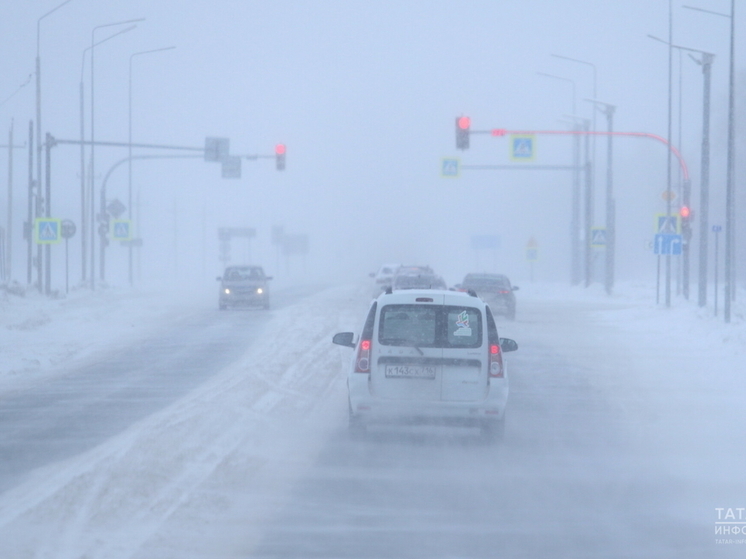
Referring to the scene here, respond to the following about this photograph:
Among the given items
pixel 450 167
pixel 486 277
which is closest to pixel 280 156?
pixel 486 277

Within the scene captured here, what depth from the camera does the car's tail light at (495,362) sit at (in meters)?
11.4

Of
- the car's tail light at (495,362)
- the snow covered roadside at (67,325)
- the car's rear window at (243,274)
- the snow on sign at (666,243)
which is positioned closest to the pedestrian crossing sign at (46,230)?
the snow covered roadside at (67,325)

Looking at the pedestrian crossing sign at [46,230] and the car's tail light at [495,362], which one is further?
the pedestrian crossing sign at [46,230]

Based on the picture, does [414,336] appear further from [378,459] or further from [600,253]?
[600,253]

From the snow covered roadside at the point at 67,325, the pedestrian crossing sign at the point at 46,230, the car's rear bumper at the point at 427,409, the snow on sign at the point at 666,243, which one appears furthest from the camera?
the pedestrian crossing sign at the point at 46,230

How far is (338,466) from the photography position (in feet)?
33.2

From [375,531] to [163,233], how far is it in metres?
196

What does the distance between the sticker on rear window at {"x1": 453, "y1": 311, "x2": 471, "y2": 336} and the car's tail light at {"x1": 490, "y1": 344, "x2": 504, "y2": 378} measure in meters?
0.33

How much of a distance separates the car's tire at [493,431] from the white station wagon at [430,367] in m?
0.01

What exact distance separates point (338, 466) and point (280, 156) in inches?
1079

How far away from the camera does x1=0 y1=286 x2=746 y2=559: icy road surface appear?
7355mm

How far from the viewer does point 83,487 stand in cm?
876

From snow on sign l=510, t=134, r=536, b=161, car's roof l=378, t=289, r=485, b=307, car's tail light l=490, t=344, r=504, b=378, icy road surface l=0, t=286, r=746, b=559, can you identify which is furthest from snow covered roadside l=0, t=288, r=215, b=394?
snow on sign l=510, t=134, r=536, b=161

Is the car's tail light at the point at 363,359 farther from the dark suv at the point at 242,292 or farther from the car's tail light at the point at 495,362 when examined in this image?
the dark suv at the point at 242,292
